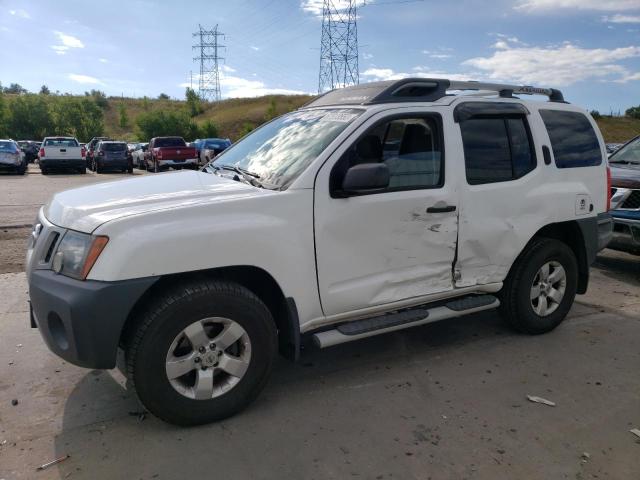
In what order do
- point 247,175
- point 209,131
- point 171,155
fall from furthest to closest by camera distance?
1. point 209,131
2. point 171,155
3. point 247,175

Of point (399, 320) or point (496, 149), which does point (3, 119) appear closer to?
point (496, 149)

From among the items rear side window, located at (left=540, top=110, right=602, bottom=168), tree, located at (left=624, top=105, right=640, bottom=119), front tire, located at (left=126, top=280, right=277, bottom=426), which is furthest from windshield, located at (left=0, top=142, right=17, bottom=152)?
tree, located at (left=624, top=105, right=640, bottom=119)

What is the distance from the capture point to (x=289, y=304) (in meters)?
3.27

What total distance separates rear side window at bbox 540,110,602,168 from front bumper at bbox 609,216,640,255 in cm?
194

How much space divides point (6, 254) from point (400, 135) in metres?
5.90

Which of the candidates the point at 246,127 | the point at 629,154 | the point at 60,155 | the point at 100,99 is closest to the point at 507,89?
the point at 629,154

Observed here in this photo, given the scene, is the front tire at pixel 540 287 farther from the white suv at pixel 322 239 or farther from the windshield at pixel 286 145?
the windshield at pixel 286 145

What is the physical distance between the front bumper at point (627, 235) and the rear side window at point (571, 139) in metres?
1.94

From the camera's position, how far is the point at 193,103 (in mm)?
81812

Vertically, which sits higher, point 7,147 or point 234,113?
point 234,113

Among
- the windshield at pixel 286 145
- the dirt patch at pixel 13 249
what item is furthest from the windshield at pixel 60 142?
the windshield at pixel 286 145

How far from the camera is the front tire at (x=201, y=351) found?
2.89 meters

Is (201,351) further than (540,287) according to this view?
No

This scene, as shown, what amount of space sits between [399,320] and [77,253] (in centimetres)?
209
